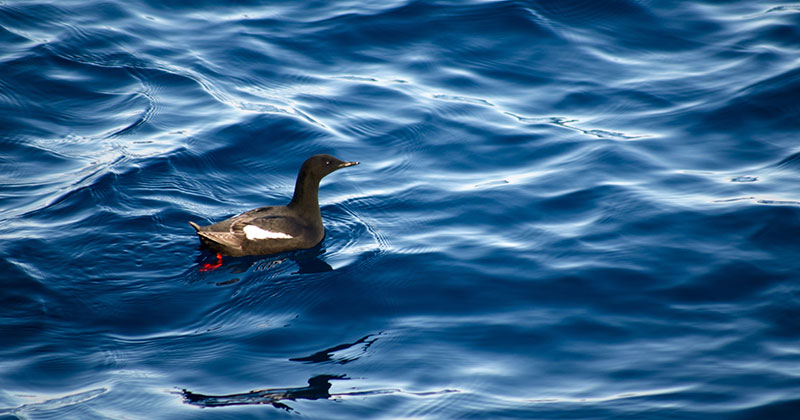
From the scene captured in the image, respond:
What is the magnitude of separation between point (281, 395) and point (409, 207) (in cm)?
352

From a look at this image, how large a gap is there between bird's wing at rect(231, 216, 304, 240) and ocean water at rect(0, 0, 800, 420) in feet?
0.90

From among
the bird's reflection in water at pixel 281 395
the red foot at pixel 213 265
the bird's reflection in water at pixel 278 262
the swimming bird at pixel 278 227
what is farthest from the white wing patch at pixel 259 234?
the bird's reflection in water at pixel 281 395

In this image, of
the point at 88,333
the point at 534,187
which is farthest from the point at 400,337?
the point at 534,187

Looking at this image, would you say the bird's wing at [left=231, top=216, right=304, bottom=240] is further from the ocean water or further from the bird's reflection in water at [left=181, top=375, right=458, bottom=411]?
the bird's reflection in water at [left=181, top=375, right=458, bottom=411]

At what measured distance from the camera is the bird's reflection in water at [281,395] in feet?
18.7

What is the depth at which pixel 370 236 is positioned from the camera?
8.35 m

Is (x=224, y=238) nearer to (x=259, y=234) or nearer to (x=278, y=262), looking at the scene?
(x=259, y=234)

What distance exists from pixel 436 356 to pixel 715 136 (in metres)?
5.65

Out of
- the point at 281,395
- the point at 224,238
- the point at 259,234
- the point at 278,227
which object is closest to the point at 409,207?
the point at 278,227

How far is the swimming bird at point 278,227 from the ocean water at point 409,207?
6.6 inches

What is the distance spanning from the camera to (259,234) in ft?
26.1

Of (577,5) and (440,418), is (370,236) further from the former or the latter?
(577,5)

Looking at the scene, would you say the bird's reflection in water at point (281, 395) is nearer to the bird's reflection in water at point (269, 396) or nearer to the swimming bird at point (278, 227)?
the bird's reflection in water at point (269, 396)

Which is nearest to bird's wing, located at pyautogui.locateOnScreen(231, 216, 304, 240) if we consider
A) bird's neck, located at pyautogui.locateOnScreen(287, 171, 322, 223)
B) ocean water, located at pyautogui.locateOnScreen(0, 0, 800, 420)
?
bird's neck, located at pyautogui.locateOnScreen(287, 171, 322, 223)
